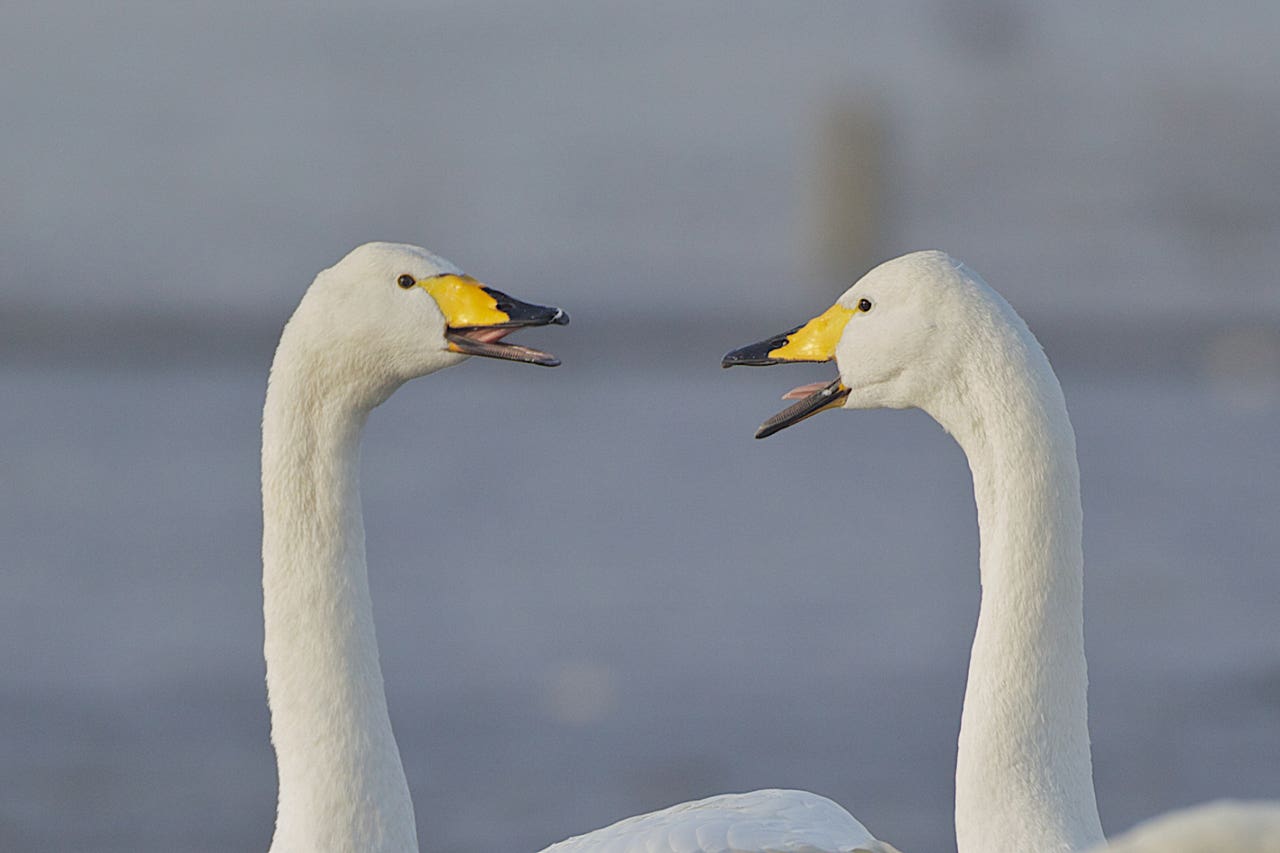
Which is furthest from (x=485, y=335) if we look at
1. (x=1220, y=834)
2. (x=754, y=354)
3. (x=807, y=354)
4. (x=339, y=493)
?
(x=1220, y=834)

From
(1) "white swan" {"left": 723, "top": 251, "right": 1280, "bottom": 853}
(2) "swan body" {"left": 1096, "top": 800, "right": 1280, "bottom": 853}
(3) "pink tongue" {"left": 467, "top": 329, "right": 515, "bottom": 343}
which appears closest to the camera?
(2) "swan body" {"left": 1096, "top": 800, "right": 1280, "bottom": 853}

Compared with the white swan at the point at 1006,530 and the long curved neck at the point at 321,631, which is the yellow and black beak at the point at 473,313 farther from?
the white swan at the point at 1006,530

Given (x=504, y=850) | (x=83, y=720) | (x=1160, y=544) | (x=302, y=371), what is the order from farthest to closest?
(x=1160, y=544), (x=83, y=720), (x=504, y=850), (x=302, y=371)

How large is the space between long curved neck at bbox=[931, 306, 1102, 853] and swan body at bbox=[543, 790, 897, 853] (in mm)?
296

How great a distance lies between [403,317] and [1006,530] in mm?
1384

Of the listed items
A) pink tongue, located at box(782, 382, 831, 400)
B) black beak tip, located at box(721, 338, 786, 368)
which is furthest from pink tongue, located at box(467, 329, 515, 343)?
pink tongue, located at box(782, 382, 831, 400)

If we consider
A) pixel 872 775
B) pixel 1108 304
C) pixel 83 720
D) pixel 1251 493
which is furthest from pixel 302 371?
pixel 1108 304

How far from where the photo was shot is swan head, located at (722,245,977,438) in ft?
17.2

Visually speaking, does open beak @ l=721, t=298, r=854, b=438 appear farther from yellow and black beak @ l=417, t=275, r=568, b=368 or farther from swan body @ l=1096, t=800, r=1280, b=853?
swan body @ l=1096, t=800, r=1280, b=853

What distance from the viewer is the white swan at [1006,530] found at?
502cm

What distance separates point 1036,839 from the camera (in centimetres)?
492

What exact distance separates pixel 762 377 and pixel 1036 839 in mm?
14987

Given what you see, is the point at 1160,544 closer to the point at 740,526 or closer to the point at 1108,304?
the point at 740,526

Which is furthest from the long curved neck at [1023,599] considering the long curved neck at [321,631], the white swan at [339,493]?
the long curved neck at [321,631]
